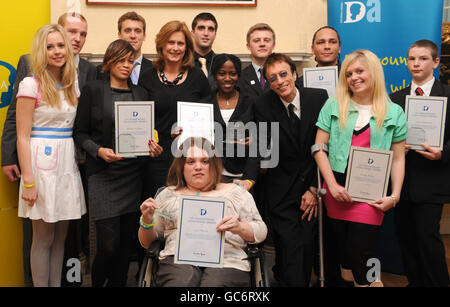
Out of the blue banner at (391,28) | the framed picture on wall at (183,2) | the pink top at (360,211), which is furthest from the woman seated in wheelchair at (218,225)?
the framed picture on wall at (183,2)

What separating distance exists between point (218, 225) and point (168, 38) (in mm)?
1454

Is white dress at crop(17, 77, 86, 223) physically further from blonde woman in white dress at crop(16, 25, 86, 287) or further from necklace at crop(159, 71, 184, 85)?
necklace at crop(159, 71, 184, 85)

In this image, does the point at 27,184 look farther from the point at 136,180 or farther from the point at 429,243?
the point at 429,243

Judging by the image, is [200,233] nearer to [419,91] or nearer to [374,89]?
[374,89]

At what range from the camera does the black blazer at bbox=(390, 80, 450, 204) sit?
304 centimetres

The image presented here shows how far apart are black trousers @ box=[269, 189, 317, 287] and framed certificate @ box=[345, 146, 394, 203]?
403mm

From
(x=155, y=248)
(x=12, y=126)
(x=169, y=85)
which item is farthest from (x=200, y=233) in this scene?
(x=12, y=126)

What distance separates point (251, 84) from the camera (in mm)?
3660

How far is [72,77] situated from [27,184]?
726mm

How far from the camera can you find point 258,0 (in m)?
5.04

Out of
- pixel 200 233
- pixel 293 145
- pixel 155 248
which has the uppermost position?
pixel 293 145

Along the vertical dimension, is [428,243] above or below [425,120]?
below

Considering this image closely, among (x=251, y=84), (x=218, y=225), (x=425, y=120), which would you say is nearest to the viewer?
(x=218, y=225)
